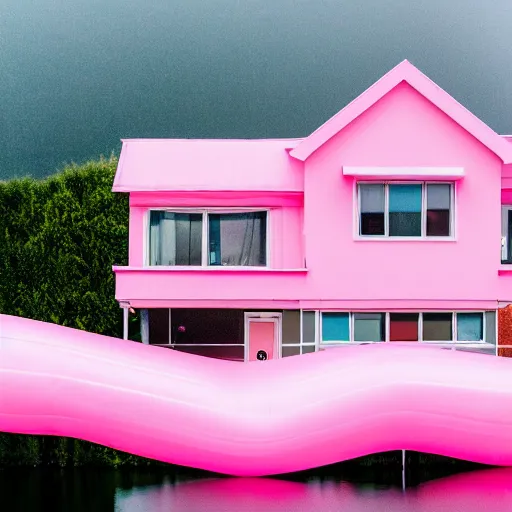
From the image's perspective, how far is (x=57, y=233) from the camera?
581 inches

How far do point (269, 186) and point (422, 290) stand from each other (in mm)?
3350

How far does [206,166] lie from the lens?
45.0ft

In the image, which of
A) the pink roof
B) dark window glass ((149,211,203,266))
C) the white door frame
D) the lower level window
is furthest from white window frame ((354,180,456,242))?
dark window glass ((149,211,203,266))

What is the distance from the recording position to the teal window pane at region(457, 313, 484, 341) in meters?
13.6

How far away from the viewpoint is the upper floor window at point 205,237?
1377cm

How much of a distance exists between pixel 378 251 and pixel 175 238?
3.79m

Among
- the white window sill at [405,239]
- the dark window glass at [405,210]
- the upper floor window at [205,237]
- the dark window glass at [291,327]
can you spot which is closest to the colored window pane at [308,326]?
the dark window glass at [291,327]

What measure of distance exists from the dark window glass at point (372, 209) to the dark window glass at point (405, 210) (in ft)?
0.59

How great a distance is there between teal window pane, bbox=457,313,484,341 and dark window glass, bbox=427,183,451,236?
5.37 feet

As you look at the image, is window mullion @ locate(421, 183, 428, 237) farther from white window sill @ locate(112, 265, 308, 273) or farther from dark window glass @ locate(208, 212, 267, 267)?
dark window glass @ locate(208, 212, 267, 267)

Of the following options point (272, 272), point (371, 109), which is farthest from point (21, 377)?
point (371, 109)

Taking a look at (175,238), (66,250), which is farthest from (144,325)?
(175,238)

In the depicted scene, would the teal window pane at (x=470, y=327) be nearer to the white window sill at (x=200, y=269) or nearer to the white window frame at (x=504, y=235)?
the white window frame at (x=504, y=235)

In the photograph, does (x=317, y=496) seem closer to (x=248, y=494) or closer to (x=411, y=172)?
(x=248, y=494)
